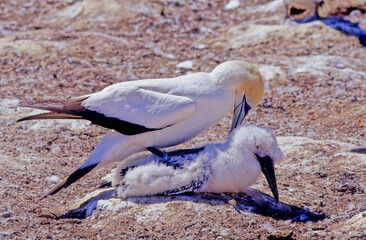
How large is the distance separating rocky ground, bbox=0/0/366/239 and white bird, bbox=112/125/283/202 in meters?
0.10

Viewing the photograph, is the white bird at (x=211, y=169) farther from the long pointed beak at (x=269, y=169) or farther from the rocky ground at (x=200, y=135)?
the rocky ground at (x=200, y=135)

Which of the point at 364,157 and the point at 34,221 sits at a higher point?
the point at 34,221

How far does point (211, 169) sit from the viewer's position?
17.1 ft

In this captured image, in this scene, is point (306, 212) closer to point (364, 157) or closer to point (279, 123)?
point (364, 157)

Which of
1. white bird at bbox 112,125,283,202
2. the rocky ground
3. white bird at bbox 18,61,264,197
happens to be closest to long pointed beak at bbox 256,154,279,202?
white bird at bbox 112,125,283,202

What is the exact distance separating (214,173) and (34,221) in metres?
1.51

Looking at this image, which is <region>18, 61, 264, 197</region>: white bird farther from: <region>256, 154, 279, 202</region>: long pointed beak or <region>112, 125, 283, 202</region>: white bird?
<region>256, 154, 279, 202</region>: long pointed beak

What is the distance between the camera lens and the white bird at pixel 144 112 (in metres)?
5.50

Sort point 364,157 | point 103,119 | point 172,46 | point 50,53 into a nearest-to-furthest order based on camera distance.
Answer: point 103,119 < point 364,157 < point 50,53 < point 172,46

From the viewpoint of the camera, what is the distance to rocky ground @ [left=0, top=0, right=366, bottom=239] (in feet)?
16.2

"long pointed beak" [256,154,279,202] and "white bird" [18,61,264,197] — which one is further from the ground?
"white bird" [18,61,264,197]

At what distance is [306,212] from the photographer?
5262 mm

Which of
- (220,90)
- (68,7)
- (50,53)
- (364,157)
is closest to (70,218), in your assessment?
(220,90)

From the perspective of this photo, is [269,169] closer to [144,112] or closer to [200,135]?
[144,112]
